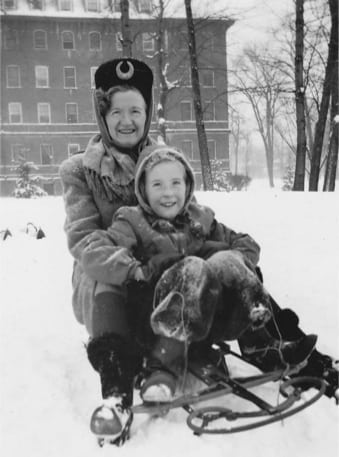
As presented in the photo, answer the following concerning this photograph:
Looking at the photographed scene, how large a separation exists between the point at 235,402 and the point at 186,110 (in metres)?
33.6

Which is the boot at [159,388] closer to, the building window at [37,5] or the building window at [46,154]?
the building window at [46,154]

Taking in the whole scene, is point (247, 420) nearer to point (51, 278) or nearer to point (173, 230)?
point (173, 230)

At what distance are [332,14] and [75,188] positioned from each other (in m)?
10.6

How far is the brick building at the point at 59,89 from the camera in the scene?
109 ft

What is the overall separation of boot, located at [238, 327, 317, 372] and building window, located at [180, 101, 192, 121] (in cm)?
3315

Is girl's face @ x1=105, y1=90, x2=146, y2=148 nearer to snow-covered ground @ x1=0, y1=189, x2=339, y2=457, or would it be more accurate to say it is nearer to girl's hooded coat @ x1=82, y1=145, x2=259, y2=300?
girl's hooded coat @ x1=82, y1=145, x2=259, y2=300

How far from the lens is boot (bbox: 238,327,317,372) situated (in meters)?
2.18

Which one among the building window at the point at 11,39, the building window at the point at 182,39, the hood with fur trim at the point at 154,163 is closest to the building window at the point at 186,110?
the building window at the point at 182,39

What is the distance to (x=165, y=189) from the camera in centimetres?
253

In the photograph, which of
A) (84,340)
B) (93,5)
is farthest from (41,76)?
(84,340)

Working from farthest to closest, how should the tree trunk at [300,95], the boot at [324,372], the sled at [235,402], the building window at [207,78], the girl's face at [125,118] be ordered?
1. the building window at [207,78]
2. the tree trunk at [300,95]
3. the girl's face at [125,118]
4. the boot at [324,372]
5. the sled at [235,402]

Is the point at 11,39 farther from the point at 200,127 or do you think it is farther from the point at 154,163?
the point at 154,163

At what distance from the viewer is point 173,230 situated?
8.27 feet

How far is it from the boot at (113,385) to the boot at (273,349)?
59 cm
